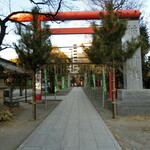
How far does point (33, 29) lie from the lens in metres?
9.20

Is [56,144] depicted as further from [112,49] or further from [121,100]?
[121,100]

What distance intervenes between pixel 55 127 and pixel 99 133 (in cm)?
181

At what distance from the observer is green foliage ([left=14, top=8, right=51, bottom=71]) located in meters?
8.85

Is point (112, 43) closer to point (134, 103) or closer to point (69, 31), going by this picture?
point (134, 103)

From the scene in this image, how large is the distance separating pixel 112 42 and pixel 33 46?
3494 millimetres

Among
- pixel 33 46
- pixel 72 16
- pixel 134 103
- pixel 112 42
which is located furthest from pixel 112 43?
pixel 72 16

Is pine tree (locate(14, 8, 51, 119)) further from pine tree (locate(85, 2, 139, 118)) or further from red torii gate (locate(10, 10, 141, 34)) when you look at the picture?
red torii gate (locate(10, 10, 141, 34))

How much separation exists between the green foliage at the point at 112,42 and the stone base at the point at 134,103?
184cm

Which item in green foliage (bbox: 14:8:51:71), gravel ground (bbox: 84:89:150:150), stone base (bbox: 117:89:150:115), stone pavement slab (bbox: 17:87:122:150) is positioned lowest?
gravel ground (bbox: 84:89:150:150)

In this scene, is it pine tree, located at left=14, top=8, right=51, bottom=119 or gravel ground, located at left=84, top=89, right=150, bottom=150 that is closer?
gravel ground, located at left=84, top=89, right=150, bottom=150

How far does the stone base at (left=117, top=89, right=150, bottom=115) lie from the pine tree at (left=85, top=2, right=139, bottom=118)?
34.7 inches

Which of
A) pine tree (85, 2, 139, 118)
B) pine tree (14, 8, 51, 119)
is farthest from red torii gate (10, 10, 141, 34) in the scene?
pine tree (85, 2, 139, 118)

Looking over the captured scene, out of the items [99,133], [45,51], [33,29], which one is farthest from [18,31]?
[99,133]

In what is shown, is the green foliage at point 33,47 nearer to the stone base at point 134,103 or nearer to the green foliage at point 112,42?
the green foliage at point 112,42
